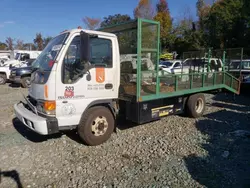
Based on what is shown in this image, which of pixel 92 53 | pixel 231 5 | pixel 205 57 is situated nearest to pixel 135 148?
pixel 92 53

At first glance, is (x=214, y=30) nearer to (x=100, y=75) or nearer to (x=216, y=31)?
(x=216, y=31)

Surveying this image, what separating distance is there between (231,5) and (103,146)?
28.7 m

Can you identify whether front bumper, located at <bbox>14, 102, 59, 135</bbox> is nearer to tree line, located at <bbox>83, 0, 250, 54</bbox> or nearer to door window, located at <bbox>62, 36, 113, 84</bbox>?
door window, located at <bbox>62, 36, 113, 84</bbox>

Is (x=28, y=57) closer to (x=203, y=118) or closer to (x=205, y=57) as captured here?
(x=205, y=57)

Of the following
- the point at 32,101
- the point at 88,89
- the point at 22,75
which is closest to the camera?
the point at 88,89

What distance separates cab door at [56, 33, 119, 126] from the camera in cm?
409

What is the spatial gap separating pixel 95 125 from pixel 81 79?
1.04 m

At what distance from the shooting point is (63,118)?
412 centimetres

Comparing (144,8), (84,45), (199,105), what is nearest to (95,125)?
(84,45)

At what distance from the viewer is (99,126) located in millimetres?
4629

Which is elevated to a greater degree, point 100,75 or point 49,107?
→ point 100,75

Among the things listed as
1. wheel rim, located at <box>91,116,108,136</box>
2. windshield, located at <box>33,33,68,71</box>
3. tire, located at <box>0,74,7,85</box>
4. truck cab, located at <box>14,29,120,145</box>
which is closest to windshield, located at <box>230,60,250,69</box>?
truck cab, located at <box>14,29,120,145</box>

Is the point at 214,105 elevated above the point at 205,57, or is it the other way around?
the point at 205,57

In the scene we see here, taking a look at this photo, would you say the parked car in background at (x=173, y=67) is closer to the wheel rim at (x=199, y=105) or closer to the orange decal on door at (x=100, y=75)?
the wheel rim at (x=199, y=105)
